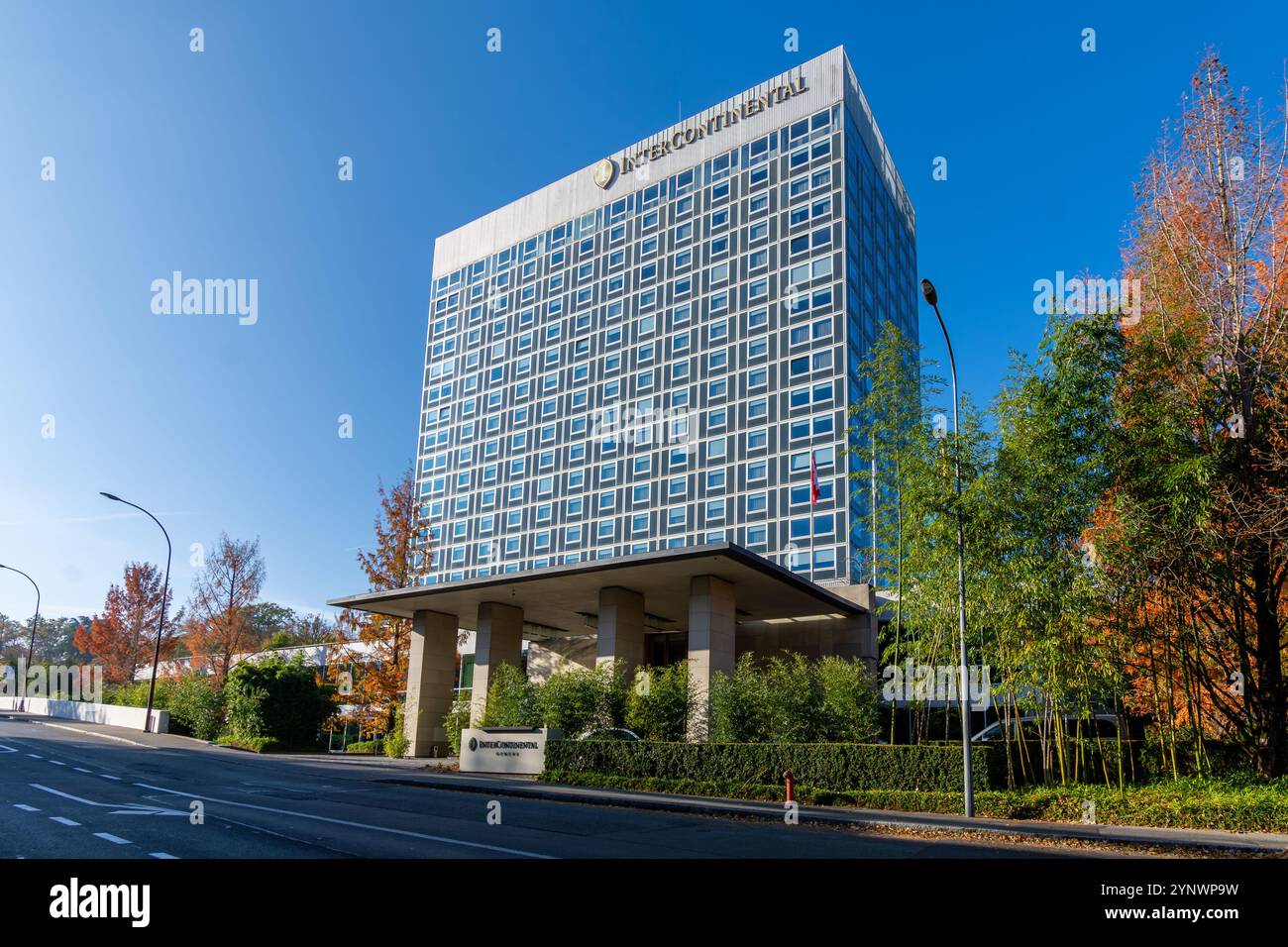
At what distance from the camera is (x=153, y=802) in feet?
50.4

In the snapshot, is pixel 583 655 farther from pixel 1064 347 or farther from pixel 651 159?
pixel 651 159

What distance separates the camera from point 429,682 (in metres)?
37.4

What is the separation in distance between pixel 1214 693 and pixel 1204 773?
64.4 inches

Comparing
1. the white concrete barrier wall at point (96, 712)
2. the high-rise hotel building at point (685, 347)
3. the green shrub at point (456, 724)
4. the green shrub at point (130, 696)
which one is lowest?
the white concrete barrier wall at point (96, 712)

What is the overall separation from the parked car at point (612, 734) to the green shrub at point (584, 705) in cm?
67

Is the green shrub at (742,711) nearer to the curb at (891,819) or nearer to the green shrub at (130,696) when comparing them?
the curb at (891,819)

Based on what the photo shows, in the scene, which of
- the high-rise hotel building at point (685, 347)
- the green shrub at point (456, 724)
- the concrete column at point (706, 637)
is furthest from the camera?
the high-rise hotel building at point (685, 347)

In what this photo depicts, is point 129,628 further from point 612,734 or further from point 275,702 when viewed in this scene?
point 612,734

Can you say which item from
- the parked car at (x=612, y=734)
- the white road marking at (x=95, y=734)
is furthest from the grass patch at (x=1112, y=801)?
the white road marking at (x=95, y=734)

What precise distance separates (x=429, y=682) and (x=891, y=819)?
2593cm

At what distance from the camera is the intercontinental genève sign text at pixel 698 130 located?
6725 centimetres

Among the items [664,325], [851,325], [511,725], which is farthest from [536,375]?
[511,725]

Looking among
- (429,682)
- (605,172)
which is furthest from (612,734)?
(605,172)

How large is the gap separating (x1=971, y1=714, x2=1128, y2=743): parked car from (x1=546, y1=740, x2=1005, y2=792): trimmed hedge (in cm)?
201
